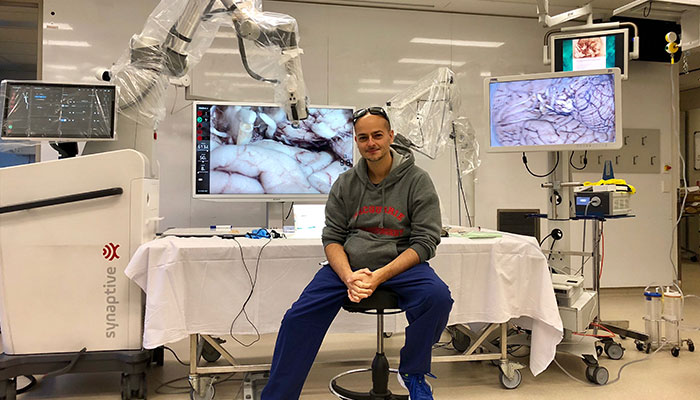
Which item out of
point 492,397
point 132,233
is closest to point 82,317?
point 132,233

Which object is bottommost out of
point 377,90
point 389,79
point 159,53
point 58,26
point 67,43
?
point 159,53

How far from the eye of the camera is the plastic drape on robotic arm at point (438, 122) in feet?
9.30

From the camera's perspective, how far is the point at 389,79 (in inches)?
170

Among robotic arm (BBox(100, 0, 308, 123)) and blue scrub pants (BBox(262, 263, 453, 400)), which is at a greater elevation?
robotic arm (BBox(100, 0, 308, 123))

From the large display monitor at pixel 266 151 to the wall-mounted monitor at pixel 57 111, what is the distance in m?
1.29

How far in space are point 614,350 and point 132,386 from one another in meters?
2.58

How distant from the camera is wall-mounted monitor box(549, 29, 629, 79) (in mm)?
3164

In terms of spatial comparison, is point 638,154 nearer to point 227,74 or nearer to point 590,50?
point 590,50

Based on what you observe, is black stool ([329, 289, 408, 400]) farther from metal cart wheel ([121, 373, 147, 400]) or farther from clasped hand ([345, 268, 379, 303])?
metal cart wheel ([121, 373, 147, 400])

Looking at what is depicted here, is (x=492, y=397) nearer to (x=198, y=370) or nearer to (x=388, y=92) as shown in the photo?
(x=198, y=370)

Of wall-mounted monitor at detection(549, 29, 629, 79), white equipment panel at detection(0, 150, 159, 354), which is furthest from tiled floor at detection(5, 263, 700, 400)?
wall-mounted monitor at detection(549, 29, 629, 79)

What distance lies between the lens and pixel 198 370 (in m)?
2.17

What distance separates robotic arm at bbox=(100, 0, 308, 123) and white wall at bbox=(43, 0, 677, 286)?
167cm

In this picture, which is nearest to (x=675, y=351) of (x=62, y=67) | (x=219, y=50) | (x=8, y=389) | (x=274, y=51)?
(x=274, y=51)
